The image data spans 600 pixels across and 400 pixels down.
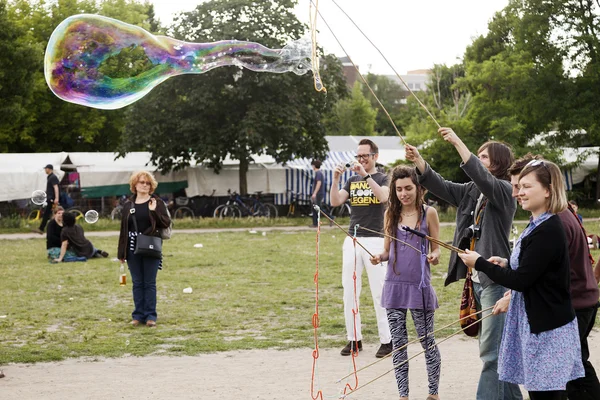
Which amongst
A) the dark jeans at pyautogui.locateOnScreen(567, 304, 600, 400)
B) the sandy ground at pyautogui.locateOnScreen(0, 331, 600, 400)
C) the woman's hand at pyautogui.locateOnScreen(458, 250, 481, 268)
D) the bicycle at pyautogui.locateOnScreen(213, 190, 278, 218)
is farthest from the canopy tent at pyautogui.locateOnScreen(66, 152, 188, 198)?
the woman's hand at pyautogui.locateOnScreen(458, 250, 481, 268)

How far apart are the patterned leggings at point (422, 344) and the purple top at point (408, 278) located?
0.07 m

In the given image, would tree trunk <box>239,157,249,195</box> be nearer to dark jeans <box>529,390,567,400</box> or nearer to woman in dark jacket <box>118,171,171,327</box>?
woman in dark jacket <box>118,171,171,327</box>

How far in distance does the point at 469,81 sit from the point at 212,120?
39.5 feet

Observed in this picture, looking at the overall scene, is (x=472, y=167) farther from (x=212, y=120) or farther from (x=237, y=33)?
(x=212, y=120)

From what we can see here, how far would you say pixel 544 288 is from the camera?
15.0ft

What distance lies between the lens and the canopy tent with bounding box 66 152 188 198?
3300cm

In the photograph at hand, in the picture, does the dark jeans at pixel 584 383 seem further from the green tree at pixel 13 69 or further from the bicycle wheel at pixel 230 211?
the green tree at pixel 13 69

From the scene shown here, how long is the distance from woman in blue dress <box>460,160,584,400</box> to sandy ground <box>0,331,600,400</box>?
79.1 inches

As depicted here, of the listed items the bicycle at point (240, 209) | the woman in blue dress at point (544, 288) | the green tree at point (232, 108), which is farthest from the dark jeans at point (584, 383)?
the bicycle at point (240, 209)

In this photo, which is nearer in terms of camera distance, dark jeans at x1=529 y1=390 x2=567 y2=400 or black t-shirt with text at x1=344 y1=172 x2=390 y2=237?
dark jeans at x1=529 y1=390 x2=567 y2=400

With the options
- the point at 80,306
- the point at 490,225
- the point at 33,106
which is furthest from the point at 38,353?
the point at 33,106

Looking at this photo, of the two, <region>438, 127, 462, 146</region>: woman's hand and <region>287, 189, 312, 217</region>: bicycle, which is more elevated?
<region>438, 127, 462, 146</region>: woman's hand

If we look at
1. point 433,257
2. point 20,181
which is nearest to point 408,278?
point 433,257

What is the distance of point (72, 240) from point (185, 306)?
686 cm
